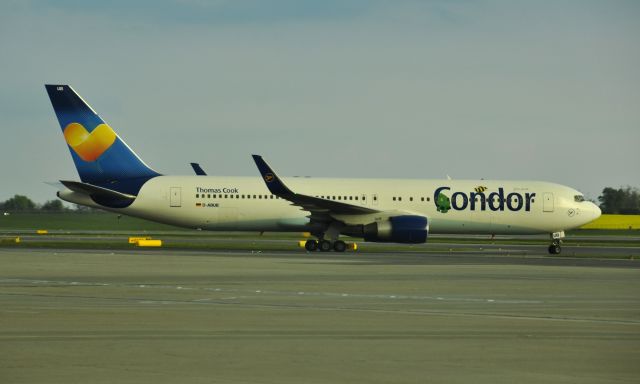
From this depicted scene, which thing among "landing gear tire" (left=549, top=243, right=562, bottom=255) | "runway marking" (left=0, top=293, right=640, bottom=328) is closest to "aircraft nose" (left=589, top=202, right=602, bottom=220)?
"landing gear tire" (left=549, top=243, right=562, bottom=255)

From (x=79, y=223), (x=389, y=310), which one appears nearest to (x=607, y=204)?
(x=79, y=223)

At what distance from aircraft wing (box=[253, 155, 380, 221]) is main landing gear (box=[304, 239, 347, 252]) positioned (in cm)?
121

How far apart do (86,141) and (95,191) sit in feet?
10.3

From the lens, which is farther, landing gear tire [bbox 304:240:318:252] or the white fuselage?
the white fuselage

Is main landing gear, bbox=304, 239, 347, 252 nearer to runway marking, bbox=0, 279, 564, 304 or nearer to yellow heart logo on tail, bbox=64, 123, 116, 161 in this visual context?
yellow heart logo on tail, bbox=64, 123, 116, 161

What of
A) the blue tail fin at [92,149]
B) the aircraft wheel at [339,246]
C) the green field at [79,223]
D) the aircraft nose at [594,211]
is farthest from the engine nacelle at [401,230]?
the green field at [79,223]

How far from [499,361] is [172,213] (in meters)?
39.8

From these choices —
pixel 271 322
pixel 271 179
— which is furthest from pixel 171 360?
pixel 271 179

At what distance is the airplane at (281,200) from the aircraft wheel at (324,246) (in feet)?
0.18

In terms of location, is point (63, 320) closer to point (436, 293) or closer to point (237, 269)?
point (436, 293)

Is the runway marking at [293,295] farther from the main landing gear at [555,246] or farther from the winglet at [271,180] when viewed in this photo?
the main landing gear at [555,246]

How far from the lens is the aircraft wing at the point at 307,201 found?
48.5m

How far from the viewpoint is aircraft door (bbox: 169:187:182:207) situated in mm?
50812

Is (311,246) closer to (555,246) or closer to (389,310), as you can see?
(555,246)
